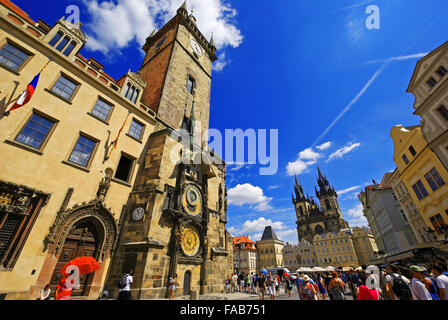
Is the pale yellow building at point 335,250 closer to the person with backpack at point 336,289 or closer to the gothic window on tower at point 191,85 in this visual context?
the person with backpack at point 336,289

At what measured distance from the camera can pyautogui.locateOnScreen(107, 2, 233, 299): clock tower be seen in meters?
10.4

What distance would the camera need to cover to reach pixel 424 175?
1789cm

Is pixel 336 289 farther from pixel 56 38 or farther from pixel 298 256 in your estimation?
Result: pixel 298 256

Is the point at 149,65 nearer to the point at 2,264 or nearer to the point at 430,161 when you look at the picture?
the point at 2,264

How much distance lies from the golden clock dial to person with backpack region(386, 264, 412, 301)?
A: 1107 centimetres

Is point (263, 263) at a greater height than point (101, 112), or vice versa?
point (101, 112)

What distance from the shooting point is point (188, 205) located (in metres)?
14.0

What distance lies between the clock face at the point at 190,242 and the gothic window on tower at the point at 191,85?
1573 centimetres

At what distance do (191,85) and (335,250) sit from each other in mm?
72809

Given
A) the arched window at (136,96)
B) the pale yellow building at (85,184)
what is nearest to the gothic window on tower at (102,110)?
the pale yellow building at (85,184)

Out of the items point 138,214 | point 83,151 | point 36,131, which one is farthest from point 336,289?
point 36,131
